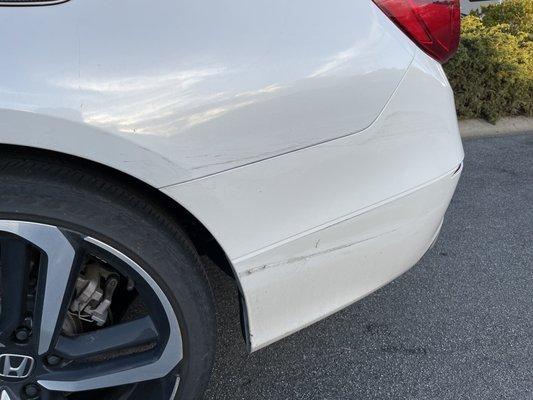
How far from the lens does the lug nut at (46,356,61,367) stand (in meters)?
1.48

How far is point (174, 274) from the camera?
4.62ft

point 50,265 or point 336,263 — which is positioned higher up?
point 50,265

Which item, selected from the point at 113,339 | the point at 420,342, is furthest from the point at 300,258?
the point at 420,342

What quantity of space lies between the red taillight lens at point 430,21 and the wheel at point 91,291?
909 mm

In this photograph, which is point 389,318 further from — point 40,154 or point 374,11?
point 40,154

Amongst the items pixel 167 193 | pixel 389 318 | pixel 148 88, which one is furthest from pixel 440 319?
pixel 148 88

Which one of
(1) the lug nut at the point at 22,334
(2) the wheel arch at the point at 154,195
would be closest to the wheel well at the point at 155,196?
(2) the wheel arch at the point at 154,195

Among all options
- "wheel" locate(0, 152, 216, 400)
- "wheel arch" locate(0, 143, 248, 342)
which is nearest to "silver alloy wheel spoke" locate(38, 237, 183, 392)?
"wheel" locate(0, 152, 216, 400)

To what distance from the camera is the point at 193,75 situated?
125 cm

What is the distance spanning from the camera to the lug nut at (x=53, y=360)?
148cm

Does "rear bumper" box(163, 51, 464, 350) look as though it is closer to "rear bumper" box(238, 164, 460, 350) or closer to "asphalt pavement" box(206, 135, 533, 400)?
"rear bumper" box(238, 164, 460, 350)

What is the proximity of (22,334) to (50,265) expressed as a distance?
26 cm

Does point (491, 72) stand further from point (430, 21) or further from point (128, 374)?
point (128, 374)

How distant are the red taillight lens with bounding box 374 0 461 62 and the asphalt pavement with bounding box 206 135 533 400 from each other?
1.25 m
